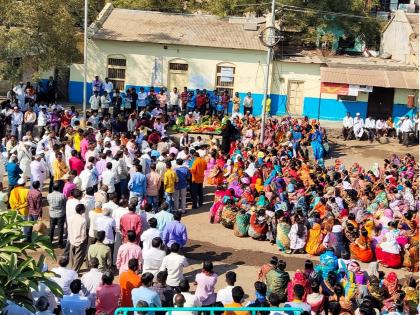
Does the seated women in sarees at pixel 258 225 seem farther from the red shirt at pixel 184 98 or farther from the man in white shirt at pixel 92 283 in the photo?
the red shirt at pixel 184 98

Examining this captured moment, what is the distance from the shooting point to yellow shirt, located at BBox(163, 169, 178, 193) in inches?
622

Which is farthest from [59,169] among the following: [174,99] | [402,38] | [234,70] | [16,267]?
[402,38]

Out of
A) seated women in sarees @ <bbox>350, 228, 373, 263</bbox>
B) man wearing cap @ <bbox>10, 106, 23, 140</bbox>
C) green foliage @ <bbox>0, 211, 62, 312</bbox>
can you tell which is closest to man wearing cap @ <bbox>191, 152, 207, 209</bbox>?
seated women in sarees @ <bbox>350, 228, 373, 263</bbox>

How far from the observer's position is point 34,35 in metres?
22.8

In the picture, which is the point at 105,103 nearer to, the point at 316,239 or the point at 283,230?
the point at 283,230

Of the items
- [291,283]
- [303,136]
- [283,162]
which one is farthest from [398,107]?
[291,283]

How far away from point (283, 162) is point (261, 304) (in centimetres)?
995

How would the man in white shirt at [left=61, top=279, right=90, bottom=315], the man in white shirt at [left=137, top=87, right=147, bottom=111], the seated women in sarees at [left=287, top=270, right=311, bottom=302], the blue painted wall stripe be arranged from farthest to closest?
the blue painted wall stripe → the man in white shirt at [left=137, top=87, right=147, bottom=111] → the seated women in sarees at [left=287, top=270, right=311, bottom=302] → the man in white shirt at [left=61, top=279, right=90, bottom=315]

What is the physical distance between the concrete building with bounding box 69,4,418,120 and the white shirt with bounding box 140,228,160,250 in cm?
1854

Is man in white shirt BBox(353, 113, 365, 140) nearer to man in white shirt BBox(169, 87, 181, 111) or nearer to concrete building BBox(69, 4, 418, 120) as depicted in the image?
concrete building BBox(69, 4, 418, 120)

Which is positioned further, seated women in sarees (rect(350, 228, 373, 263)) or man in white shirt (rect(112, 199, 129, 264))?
seated women in sarees (rect(350, 228, 373, 263))

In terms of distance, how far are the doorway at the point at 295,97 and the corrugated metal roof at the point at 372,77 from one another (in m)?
1.50

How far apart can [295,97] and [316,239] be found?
16954 millimetres

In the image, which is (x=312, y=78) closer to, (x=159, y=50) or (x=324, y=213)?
(x=159, y=50)
